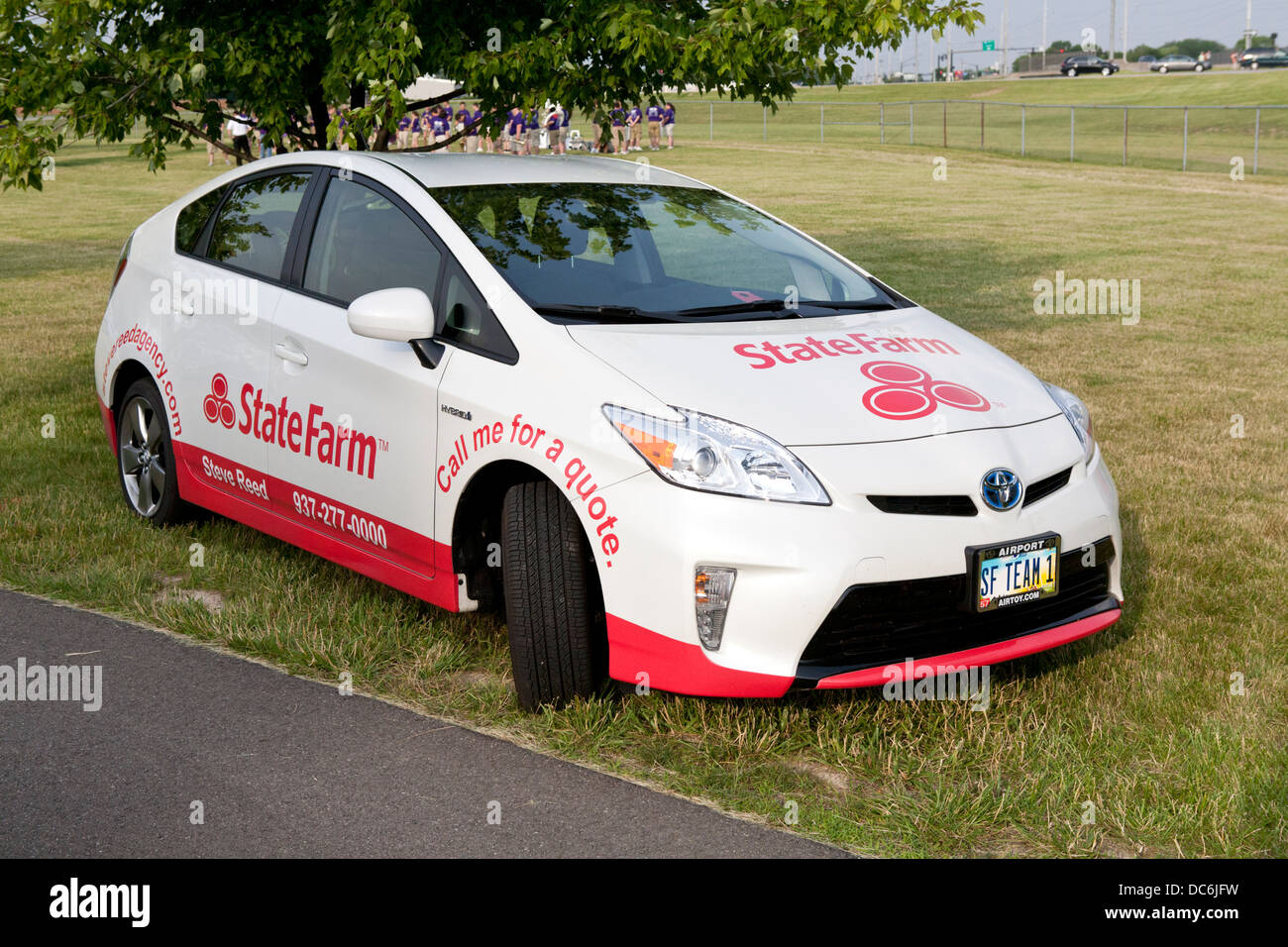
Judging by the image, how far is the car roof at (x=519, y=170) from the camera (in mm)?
4969

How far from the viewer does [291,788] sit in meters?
3.75

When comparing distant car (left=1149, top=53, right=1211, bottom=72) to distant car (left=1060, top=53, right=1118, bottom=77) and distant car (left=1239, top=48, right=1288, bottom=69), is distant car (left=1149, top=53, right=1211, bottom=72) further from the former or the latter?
distant car (left=1060, top=53, right=1118, bottom=77)

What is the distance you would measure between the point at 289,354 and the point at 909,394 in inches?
86.3

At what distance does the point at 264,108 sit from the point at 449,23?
4.00 ft

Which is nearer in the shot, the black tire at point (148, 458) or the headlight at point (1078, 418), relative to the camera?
the headlight at point (1078, 418)

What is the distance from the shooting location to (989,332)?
40.7 ft

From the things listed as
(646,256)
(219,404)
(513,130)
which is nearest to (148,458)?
(219,404)

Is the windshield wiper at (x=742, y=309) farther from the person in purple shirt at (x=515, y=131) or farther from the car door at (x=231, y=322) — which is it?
the person in purple shirt at (x=515, y=131)

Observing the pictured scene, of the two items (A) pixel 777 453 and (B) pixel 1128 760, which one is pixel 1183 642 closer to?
(B) pixel 1128 760

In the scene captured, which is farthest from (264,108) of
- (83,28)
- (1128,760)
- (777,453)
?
(1128,760)

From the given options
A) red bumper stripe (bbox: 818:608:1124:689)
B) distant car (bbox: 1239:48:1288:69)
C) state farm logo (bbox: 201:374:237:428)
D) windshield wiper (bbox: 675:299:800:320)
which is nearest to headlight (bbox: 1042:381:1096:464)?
red bumper stripe (bbox: 818:608:1124:689)

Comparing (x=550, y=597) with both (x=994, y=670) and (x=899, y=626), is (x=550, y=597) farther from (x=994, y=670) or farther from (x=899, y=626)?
(x=994, y=670)

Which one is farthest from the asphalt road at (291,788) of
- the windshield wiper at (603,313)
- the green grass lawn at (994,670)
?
the windshield wiper at (603,313)
